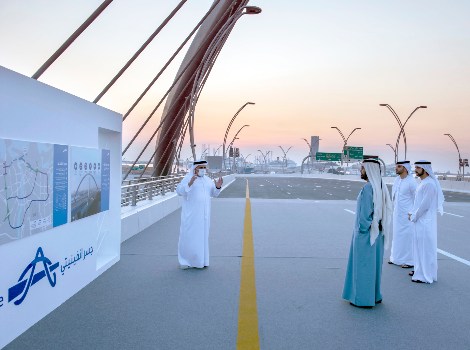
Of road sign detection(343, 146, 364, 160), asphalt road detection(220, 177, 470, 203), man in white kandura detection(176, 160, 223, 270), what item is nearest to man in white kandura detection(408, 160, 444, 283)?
man in white kandura detection(176, 160, 223, 270)

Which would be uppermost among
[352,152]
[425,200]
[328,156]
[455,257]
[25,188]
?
[352,152]

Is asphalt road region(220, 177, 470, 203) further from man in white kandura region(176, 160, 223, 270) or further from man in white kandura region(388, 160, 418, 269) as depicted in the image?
man in white kandura region(176, 160, 223, 270)

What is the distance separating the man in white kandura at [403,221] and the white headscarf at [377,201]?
7.69 ft

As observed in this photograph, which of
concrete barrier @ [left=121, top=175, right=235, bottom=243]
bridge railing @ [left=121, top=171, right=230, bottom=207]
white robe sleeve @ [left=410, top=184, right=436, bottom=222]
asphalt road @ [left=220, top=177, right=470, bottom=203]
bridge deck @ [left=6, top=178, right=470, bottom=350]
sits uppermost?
white robe sleeve @ [left=410, top=184, right=436, bottom=222]

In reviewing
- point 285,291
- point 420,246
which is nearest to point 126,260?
point 285,291

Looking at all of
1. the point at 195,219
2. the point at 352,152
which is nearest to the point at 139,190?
the point at 195,219

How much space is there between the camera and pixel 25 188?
4551mm

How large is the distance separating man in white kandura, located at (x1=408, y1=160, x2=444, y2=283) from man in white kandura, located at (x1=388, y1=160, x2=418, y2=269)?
954 mm

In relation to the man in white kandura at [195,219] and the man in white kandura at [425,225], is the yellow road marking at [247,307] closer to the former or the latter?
the man in white kandura at [195,219]

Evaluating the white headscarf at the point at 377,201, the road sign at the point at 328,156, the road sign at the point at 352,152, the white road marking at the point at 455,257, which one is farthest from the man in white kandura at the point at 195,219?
the road sign at the point at 328,156

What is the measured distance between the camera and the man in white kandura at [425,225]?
6.72 m

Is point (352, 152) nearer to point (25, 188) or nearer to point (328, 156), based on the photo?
point (328, 156)

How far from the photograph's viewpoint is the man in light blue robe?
5484mm

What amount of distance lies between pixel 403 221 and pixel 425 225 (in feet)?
3.92
